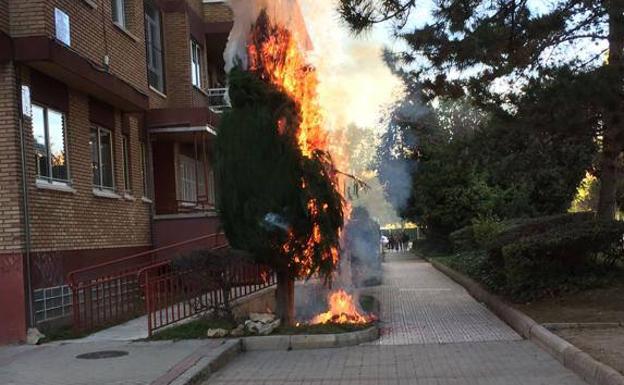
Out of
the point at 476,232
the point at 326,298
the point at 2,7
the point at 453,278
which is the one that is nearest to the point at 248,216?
the point at 326,298

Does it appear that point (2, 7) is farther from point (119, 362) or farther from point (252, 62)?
point (119, 362)

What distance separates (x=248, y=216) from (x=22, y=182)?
3335 millimetres

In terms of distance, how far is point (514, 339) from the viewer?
10141 millimetres

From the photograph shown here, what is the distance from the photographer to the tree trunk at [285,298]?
37.0 ft

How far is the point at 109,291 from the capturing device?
39.5ft

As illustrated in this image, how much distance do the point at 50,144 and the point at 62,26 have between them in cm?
194

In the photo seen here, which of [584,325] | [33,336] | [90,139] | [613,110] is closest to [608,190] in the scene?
[613,110]

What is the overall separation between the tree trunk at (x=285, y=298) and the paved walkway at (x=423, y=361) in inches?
59.5

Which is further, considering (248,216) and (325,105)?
(325,105)

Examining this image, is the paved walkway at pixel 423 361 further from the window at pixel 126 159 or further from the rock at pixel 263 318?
the window at pixel 126 159

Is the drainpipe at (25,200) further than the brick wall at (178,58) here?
No

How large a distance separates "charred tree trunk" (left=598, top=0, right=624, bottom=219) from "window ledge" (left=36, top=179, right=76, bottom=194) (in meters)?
8.61

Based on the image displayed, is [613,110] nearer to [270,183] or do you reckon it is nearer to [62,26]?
[270,183]

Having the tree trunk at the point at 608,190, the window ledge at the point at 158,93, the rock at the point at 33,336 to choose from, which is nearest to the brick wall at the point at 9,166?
the rock at the point at 33,336
